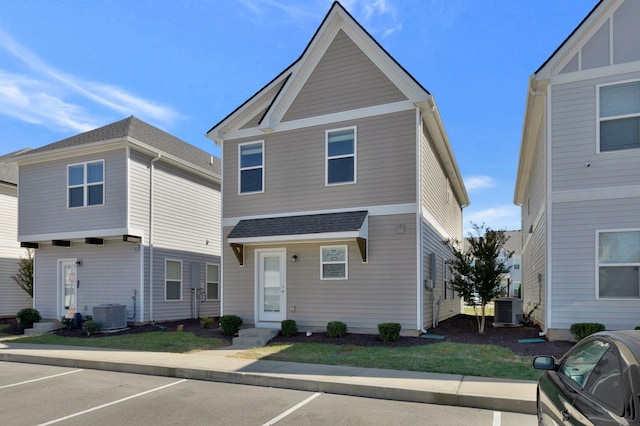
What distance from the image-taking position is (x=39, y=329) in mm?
15648

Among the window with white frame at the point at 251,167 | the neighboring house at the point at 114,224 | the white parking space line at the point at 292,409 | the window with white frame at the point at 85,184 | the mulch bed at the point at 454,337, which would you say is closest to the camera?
the white parking space line at the point at 292,409

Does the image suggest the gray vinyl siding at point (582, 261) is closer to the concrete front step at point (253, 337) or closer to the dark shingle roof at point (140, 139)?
the concrete front step at point (253, 337)

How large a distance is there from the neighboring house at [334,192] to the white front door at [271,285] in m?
0.03

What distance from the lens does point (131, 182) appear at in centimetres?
1556

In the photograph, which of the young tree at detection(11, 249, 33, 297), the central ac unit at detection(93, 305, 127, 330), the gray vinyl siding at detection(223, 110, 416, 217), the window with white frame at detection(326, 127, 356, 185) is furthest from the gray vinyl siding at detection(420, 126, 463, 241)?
the young tree at detection(11, 249, 33, 297)

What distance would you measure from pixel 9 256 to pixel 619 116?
22.3 m

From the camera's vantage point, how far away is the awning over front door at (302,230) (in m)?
11.9

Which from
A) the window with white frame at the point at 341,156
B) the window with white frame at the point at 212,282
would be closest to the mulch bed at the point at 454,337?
the window with white frame at the point at 341,156

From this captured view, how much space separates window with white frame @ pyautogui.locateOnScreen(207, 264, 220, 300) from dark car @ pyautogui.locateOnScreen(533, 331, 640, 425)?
16252mm

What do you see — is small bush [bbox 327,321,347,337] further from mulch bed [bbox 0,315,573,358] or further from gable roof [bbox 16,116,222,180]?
gable roof [bbox 16,116,222,180]

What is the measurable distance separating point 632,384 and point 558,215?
867 cm

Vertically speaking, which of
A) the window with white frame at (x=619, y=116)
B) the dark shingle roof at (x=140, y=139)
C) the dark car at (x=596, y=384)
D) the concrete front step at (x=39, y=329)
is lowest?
the concrete front step at (x=39, y=329)

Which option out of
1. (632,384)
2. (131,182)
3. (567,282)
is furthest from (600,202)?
(131,182)

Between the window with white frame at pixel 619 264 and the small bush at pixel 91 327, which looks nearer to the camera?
the window with white frame at pixel 619 264
